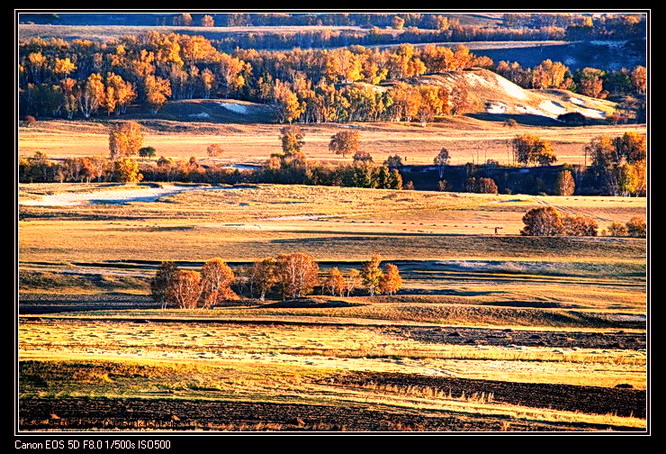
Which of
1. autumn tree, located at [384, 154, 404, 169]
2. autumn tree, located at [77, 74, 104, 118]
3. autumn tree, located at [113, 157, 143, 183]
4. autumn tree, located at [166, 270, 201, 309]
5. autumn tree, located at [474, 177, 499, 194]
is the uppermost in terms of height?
autumn tree, located at [77, 74, 104, 118]

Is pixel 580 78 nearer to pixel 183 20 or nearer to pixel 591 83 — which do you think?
pixel 591 83

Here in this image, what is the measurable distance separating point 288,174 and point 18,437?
50089 mm

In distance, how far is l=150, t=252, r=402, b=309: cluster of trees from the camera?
143 ft

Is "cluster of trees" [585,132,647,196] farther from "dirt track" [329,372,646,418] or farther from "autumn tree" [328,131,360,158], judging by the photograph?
"dirt track" [329,372,646,418]

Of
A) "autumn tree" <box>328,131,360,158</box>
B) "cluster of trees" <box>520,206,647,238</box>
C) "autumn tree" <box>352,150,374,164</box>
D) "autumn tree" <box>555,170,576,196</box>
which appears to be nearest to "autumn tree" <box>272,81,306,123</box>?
"autumn tree" <box>328,131,360,158</box>

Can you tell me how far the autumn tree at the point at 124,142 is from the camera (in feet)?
267

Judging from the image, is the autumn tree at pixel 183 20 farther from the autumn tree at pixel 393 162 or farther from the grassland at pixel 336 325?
the grassland at pixel 336 325

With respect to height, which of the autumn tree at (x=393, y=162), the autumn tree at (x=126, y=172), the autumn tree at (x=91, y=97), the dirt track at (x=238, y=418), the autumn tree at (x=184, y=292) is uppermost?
the autumn tree at (x=91, y=97)

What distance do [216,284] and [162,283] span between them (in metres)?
2.36

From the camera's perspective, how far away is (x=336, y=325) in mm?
39875

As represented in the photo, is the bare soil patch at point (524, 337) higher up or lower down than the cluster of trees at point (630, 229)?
lower down

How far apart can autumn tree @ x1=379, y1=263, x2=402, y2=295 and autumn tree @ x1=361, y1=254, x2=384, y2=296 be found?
0.47ft

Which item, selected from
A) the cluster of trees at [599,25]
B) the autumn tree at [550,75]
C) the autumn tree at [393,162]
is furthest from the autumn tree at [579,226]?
the cluster of trees at [599,25]

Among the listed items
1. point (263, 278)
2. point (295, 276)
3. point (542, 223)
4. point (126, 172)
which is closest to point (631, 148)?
point (542, 223)
